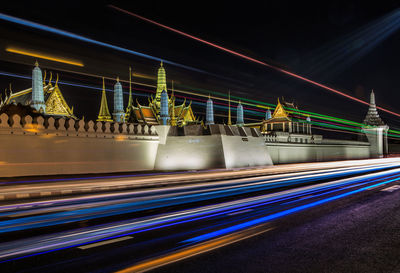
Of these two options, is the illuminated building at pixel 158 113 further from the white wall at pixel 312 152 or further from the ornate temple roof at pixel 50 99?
the white wall at pixel 312 152

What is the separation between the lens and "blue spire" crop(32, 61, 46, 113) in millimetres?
30847

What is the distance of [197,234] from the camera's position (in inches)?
185

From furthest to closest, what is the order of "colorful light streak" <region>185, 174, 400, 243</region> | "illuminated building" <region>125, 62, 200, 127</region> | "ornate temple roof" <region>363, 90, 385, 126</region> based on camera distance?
"ornate temple roof" <region>363, 90, 385, 126</region>, "illuminated building" <region>125, 62, 200, 127</region>, "colorful light streak" <region>185, 174, 400, 243</region>

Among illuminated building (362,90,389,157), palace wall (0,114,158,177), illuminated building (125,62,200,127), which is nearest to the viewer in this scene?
palace wall (0,114,158,177)

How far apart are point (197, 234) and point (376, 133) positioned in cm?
5473

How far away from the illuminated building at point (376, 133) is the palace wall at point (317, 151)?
1.78 m

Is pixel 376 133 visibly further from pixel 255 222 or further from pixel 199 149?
pixel 255 222

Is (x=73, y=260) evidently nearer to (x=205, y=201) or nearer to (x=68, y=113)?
(x=205, y=201)

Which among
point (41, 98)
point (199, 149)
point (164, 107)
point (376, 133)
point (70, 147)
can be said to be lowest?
point (199, 149)

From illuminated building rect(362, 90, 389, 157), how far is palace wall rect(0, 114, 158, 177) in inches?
1730

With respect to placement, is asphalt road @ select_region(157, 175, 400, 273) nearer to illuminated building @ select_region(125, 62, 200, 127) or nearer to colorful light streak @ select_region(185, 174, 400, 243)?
colorful light streak @ select_region(185, 174, 400, 243)

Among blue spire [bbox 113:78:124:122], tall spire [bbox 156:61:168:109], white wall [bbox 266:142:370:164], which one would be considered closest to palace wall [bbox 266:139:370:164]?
white wall [bbox 266:142:370:164]

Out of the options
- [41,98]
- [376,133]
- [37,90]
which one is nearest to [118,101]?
[41,98]

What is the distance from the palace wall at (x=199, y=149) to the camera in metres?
19.3
